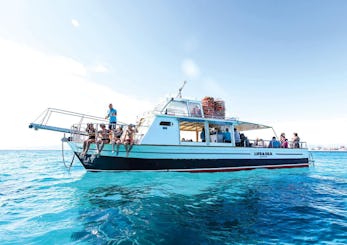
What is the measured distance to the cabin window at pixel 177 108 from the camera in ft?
41.7

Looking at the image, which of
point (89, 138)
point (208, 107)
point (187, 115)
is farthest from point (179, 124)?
point (89, 138)

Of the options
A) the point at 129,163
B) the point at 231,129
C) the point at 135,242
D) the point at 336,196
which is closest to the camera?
the point at 135,242

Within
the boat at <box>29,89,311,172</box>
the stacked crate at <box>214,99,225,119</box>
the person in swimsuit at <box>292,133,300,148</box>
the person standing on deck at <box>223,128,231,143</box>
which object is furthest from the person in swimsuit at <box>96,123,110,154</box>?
the person in swimsuit at <box>292,133,300,148</box>

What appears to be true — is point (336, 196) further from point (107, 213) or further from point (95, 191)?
point (95, 191)

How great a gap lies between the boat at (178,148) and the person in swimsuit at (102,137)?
0.25m

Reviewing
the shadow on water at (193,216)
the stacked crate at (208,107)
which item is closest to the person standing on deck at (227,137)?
the stacked crate at (208,107)

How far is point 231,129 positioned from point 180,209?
32.0 ft

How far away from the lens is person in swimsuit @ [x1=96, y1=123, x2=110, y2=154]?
10.0 meters

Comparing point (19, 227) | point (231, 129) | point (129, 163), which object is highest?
point (231, 129)

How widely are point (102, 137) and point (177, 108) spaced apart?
17.3 feet

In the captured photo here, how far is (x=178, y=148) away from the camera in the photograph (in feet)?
37.8

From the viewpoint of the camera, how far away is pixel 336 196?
711 cm

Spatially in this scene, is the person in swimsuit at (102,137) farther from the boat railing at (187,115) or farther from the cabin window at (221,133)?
the cabin window at (221,133)

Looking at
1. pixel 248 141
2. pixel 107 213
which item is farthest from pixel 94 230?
pixel 248 141
